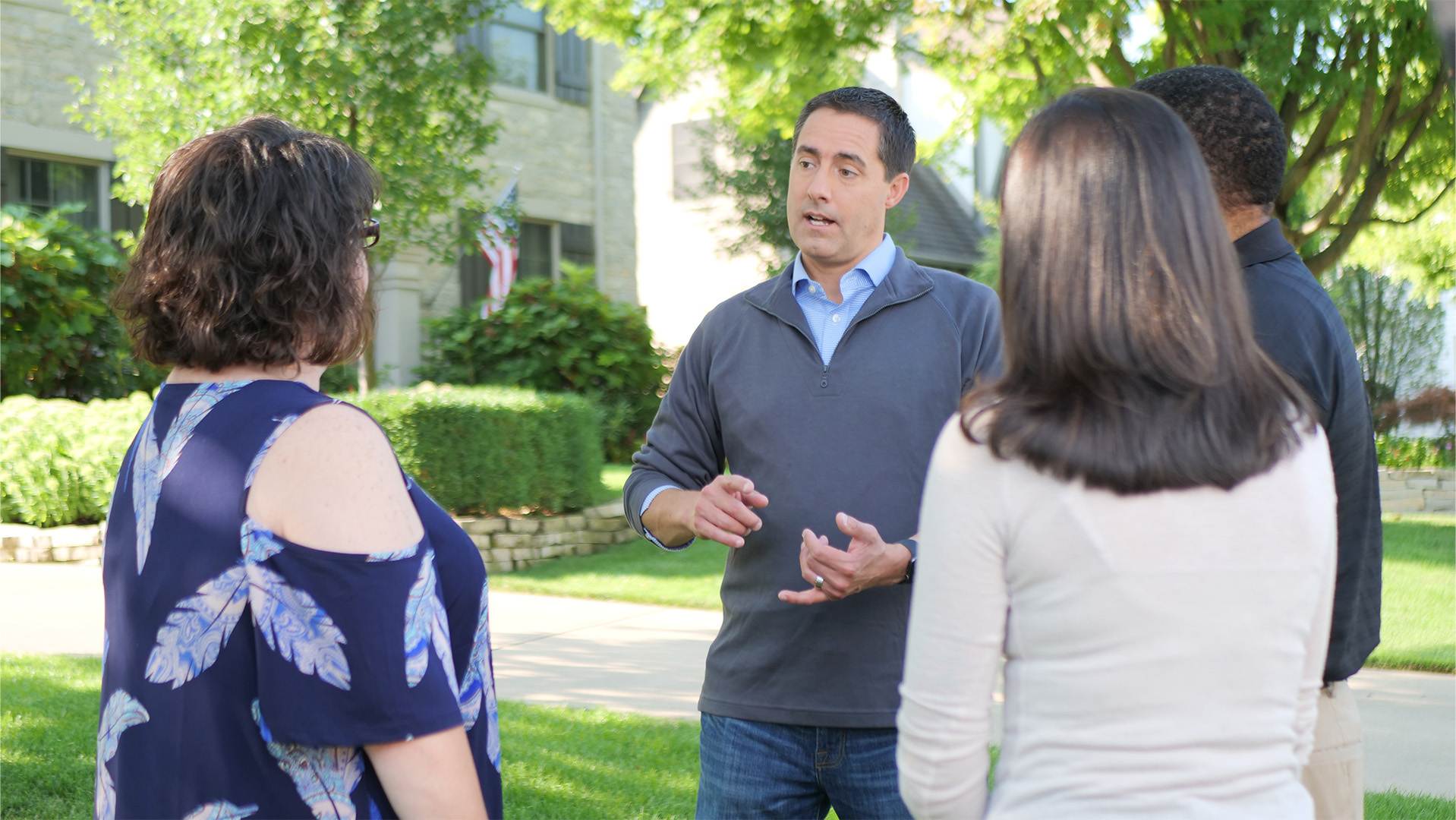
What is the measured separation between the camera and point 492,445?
952 cm

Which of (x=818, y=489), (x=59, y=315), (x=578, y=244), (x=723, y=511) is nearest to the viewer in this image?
(x=723, y=511)

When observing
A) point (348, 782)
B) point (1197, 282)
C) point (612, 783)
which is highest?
point (1197, 282)

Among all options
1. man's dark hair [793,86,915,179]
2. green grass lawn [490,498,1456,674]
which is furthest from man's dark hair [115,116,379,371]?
green grass lawn [490,498,1456,674]

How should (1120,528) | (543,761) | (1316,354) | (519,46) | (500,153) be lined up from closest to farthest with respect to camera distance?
(1120,528)
(1316,354)
(543,761)
(500,153)
(519,46)

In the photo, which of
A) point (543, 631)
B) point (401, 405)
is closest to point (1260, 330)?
point (543, 631)

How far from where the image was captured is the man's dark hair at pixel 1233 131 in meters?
2.18

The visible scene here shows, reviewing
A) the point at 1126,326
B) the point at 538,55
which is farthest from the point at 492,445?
the point at 538,55

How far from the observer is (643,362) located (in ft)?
48.2

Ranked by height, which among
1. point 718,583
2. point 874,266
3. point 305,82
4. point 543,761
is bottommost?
point 543,761

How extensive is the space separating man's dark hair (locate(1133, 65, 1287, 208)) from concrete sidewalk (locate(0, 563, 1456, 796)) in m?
3.39

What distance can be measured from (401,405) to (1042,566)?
8.41m

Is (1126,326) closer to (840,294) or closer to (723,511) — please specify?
(723,511)

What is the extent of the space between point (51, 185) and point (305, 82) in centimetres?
511

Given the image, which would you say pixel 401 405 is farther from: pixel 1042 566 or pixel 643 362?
pixel 1042 566
